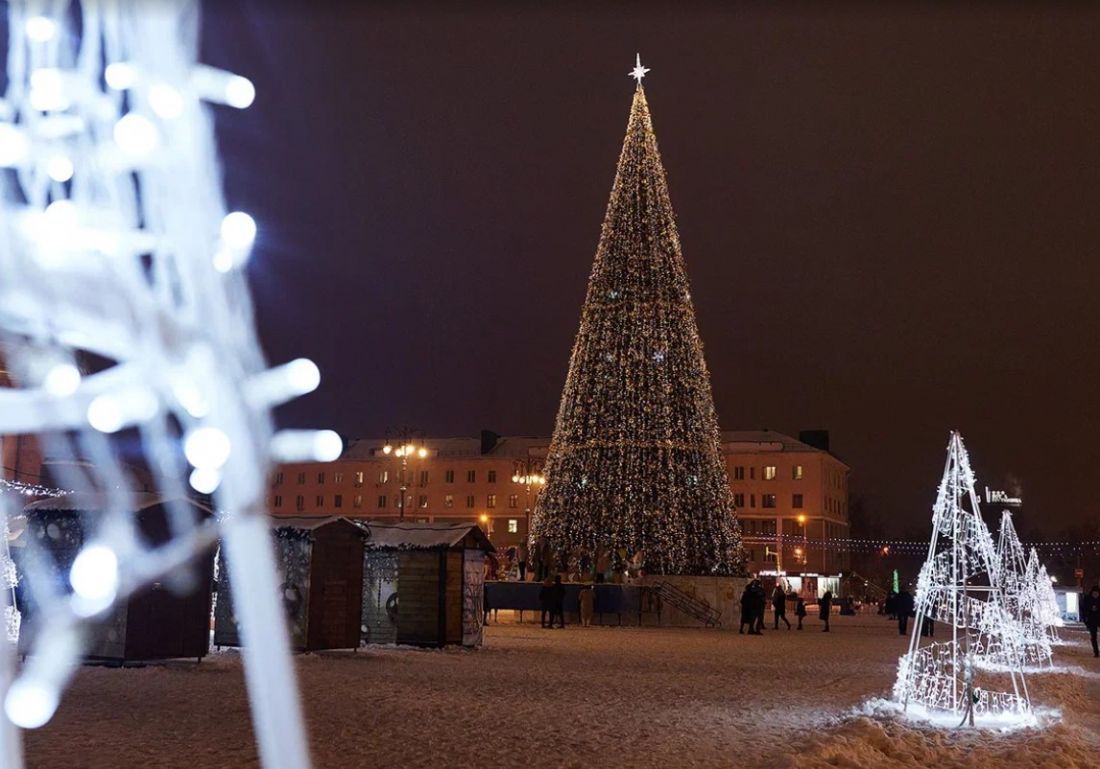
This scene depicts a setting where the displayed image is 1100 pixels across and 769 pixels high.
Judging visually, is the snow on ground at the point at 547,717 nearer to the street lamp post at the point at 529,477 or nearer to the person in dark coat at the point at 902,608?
the person in dark coat at the point at 902,608

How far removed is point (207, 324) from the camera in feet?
28.6

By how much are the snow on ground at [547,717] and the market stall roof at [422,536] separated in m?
2.37

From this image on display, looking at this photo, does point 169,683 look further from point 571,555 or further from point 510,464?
point 510,464

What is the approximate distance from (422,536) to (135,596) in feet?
22.1

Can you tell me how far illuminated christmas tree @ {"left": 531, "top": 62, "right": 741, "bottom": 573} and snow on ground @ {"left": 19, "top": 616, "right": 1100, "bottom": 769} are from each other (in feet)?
51.0

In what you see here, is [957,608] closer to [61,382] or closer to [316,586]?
[61,382]

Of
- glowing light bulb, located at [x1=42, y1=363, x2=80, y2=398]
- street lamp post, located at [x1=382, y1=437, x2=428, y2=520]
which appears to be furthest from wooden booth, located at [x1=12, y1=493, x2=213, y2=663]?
street lamp post, located at [x1=382, y1=437, x2=428, y2=520]

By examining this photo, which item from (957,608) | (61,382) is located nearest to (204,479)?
(61,382)

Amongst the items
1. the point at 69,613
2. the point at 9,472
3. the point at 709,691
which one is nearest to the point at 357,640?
the point at 69,613

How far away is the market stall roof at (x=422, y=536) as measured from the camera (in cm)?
2238

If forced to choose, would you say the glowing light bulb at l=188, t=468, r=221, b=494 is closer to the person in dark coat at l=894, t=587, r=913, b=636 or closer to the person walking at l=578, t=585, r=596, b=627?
the person walking at l=578, t=585, r=596, b=627

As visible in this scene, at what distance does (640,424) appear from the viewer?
36500 millimetres

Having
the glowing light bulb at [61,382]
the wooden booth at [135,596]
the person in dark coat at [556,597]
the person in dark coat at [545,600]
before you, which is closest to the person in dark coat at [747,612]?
the person in dark coat at [556,597]

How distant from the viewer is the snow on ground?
9914mm
